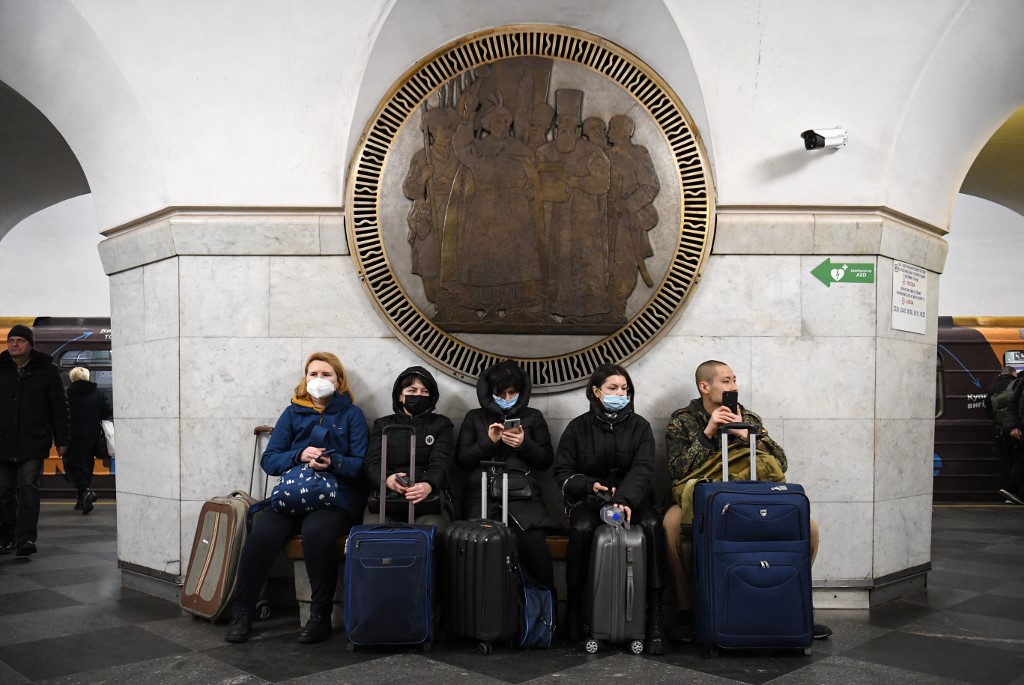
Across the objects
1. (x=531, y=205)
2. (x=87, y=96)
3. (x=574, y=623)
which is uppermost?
(x=87, y=96)

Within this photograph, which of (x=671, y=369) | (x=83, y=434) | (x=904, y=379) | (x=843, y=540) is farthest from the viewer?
(x=83, y=434)

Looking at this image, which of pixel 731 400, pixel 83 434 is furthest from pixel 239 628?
pixel 83 434

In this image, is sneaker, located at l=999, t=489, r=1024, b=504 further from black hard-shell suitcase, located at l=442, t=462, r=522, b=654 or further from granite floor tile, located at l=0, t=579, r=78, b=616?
granite floor tile, located at l=0, t=579, r=78, b=616

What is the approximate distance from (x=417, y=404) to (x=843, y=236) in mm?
2613

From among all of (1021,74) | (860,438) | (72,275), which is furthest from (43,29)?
(72,275)

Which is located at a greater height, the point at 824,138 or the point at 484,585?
the point at 824,138

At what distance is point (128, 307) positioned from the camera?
530cm

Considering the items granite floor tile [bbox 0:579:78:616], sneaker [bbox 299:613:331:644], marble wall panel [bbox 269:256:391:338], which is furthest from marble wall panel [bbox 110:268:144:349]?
sneaker [bbox 299:613:331:644]

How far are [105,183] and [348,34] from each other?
1.89 m

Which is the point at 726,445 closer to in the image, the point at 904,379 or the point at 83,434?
the point at 904,379

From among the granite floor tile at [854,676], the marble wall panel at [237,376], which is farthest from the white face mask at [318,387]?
the granite floor tile at [854,676]

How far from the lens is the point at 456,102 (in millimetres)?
4875

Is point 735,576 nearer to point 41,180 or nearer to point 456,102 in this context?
point 456,102

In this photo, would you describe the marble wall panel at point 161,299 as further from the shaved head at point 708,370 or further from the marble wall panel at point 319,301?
the shaved head at point 708,370
